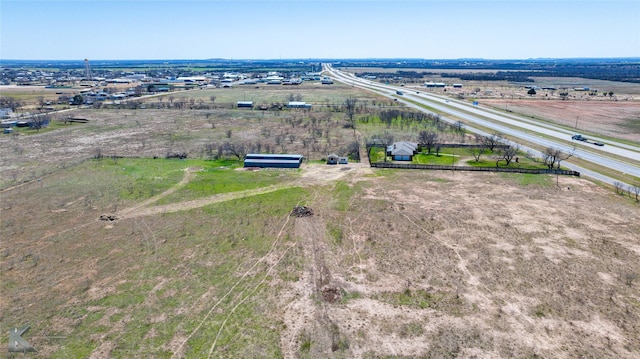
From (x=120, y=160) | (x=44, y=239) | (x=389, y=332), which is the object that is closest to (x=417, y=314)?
(x=389, y=332)

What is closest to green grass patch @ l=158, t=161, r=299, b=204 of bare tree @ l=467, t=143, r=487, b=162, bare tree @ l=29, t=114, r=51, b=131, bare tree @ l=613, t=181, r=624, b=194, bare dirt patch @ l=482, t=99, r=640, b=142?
bare tree @ l=467, t=143, r=487, b=162

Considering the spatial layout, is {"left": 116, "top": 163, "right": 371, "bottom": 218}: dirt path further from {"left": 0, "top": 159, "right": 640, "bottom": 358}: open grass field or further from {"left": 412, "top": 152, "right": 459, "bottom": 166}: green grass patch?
{"left": 412, "top": 152, "right": 459, "bottom": 166}: green grass patch

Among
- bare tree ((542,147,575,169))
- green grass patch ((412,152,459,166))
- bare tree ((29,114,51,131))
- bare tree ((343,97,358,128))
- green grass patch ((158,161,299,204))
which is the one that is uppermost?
bare tree ((343,97,358,128))

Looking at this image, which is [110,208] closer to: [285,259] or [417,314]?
[285,259]

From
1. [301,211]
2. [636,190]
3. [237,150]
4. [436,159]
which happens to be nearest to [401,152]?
[436,159]

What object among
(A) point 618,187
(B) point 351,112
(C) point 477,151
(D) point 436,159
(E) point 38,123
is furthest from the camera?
(B) point 351,112

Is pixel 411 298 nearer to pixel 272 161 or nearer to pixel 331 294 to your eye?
pixel 331 294

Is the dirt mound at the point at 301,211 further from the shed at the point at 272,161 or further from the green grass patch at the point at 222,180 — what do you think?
the shed at the point at 272,161
